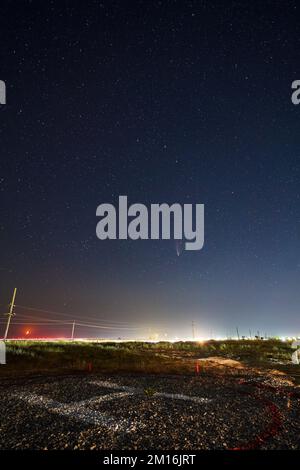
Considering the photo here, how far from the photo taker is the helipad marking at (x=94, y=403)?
6.50 meters

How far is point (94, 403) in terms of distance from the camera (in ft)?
Answer: 27.7

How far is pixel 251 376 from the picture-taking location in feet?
45.9

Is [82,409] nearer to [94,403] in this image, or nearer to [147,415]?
[94,403]

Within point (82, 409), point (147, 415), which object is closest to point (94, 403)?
point (82, 409)

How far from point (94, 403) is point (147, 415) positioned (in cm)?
225

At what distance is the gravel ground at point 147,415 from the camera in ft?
17.9

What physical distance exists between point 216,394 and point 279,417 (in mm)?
3039

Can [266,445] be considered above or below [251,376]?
above

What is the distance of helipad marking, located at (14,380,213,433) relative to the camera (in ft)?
21.3

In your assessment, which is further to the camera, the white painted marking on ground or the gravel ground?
the white painted marking on ground

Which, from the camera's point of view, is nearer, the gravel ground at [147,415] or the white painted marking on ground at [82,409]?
the gravel ground at [147,415]

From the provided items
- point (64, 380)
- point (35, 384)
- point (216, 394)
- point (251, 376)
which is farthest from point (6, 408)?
point (251, 376)

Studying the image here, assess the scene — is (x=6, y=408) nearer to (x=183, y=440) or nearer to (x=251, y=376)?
(x=183, y=440)

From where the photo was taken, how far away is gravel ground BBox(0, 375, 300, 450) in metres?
5.44
